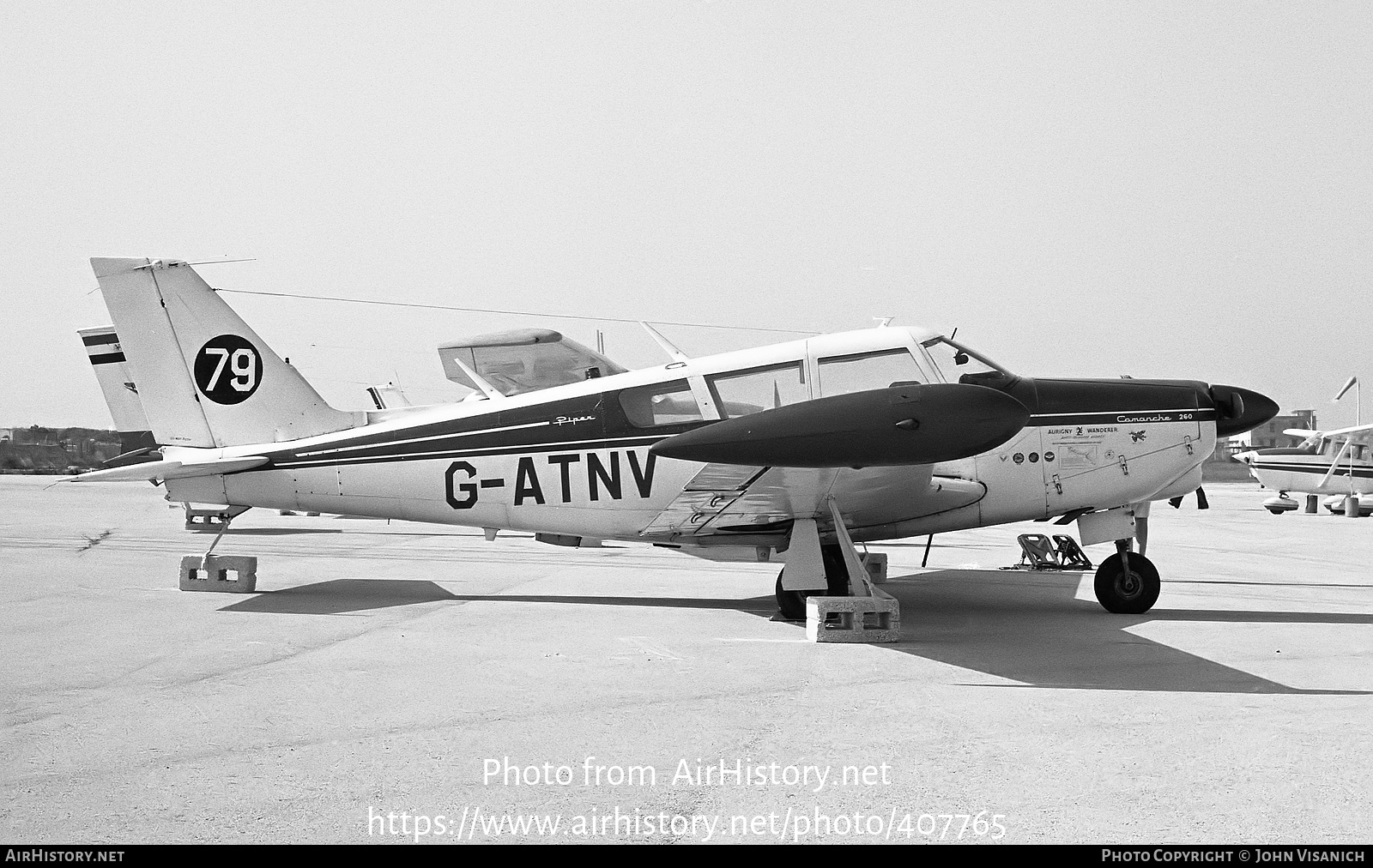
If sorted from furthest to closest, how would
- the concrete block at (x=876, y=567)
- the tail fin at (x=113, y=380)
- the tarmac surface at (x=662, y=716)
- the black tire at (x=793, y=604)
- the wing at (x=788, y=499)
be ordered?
the tail fin at (x=113, y=380)
the concrete block at (x=876, y=567)
the black tire at (x=793, y=604)
the wing at (x=788, y=499)
the tarmac surface at (x=662, y=716)

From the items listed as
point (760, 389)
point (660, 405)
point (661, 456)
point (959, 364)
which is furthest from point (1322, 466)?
point (661, 456)

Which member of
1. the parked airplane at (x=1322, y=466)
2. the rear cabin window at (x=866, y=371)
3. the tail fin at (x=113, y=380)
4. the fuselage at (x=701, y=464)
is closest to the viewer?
the rear cabin window at (x=866, y=371)

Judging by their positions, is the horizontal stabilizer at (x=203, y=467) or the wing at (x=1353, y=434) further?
the wing at (x=1353, y=434)

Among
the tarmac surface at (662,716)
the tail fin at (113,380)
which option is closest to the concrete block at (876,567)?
the tarmac surface at (662,716)

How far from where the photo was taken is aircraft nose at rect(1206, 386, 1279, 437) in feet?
28.5

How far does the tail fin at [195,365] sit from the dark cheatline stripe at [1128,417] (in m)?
6.59

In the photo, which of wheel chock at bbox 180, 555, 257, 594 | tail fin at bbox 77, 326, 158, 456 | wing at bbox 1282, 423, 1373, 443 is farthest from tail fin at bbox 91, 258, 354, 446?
wing at bbox 1282, 423, 1373, 443

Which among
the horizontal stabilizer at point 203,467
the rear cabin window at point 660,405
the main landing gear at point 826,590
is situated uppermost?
the rear cabin window at point 660,405

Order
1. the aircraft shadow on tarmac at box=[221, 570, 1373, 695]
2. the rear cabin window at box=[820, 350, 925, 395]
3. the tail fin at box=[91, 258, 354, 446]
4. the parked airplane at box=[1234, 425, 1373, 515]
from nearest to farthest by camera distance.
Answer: the aircraft shadow on tarmac at box=[221, 570, 1373, 695], the rear cabin window at box=[820, 350, 925, 395], the tail fin at box=[91, 258, 354, 446], the parked airplane at box=[1234, 425, 1373, 515]

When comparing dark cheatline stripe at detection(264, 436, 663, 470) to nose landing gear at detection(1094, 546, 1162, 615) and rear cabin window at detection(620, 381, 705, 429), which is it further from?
nose landing gear at detection(1094, 546, 1162, 615)

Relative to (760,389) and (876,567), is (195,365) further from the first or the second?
(876,567)

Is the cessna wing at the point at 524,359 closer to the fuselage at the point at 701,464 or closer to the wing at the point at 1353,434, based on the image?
the fuselage at the point at 701,464

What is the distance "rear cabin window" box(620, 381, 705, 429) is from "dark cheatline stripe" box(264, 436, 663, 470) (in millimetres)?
163

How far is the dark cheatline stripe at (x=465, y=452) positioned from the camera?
8617 mm
